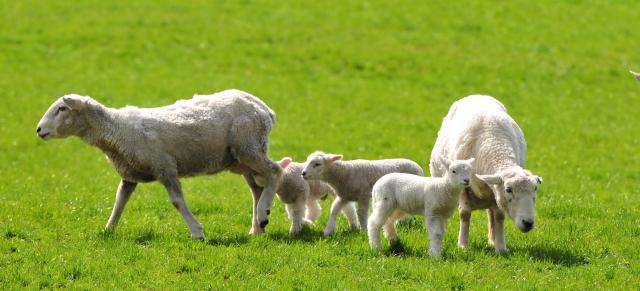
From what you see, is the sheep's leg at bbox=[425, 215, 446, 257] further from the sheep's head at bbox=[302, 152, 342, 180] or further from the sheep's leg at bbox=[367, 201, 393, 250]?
the sheep's head at bbox=[302, 152, 342, 180]

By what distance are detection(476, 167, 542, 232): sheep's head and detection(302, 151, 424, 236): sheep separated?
2380 mm

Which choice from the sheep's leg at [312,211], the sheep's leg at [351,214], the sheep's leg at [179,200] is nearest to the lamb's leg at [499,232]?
the sheep's leg at [351,214]

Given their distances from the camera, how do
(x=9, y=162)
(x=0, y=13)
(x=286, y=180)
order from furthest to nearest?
1. (x=0, y=13)
2. (x=9, y=162)
3. (x=286, y=180)

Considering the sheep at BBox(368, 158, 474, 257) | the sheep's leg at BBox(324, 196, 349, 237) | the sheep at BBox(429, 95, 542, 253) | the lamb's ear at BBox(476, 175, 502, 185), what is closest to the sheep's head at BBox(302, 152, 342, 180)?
the sheep's leg at BBox(324, 196, 349, 237)

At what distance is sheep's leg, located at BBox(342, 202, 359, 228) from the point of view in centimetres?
1369

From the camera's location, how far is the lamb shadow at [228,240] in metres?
12.3

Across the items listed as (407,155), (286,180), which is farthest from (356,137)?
(286,180)

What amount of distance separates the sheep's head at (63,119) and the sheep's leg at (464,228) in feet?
16.6

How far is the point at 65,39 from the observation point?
31.6 metres

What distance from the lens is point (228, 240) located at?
41.3ft

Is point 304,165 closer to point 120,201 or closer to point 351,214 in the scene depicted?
point 351,214

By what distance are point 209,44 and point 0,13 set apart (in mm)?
7928

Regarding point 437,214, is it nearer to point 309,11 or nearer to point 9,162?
point 9,162

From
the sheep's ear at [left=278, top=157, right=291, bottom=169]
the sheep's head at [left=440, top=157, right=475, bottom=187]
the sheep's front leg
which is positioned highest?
the sheep's head at [left=440, top=157, right=475, bottom=187]
